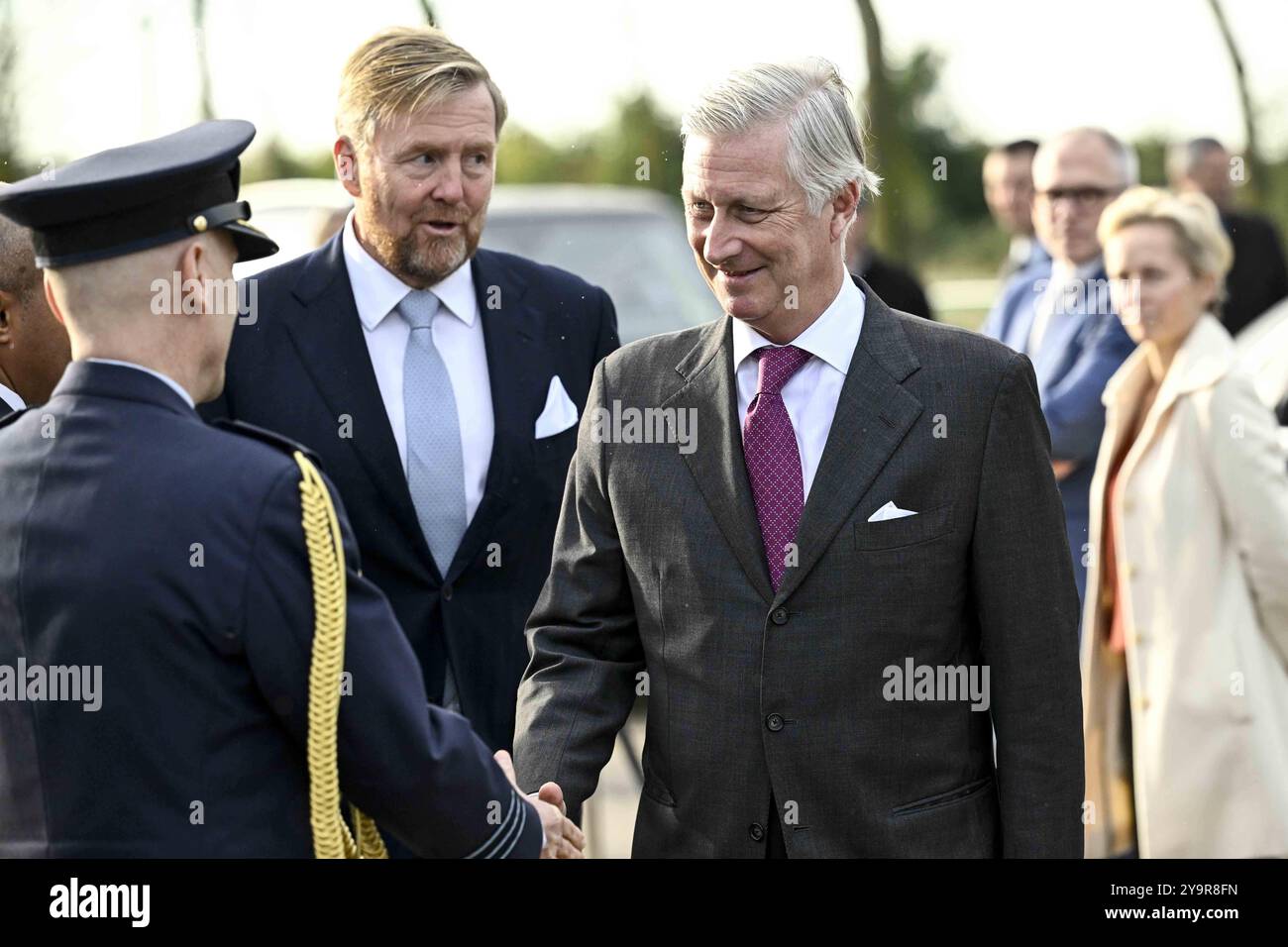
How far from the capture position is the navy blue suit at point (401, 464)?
343 centimetres

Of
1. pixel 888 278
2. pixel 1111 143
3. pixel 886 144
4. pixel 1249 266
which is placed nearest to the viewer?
pixel 1111 143

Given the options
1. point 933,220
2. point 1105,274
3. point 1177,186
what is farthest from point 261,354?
point 933,220

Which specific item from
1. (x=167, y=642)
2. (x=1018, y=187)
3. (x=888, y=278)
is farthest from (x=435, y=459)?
(x=1018, y=187)

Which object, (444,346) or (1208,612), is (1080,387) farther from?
(444,346)

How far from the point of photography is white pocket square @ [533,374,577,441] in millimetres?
3572

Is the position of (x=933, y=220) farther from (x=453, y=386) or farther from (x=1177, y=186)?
(x=453, y=386)

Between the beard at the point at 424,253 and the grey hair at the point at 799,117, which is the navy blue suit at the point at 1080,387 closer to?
the beard at the point at 424,253

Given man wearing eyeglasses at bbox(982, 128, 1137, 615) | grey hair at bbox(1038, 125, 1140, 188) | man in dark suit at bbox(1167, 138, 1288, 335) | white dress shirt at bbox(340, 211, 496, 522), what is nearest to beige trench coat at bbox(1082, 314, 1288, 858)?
man wearing eyeglasses at bbox(982, 128, 1137, 615)

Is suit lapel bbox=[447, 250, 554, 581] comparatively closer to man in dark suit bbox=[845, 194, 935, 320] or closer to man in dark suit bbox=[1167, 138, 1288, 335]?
man in dark suit bbox=[845, 194, 935, 320]

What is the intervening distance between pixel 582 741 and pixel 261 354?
1125mm

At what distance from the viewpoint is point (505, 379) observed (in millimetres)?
3580

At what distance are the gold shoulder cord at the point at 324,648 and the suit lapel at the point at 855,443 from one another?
77cm

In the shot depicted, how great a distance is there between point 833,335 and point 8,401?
1586 mm

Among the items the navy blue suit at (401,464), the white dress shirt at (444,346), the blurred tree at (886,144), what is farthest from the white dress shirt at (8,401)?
the blurred tree at (886,144)
